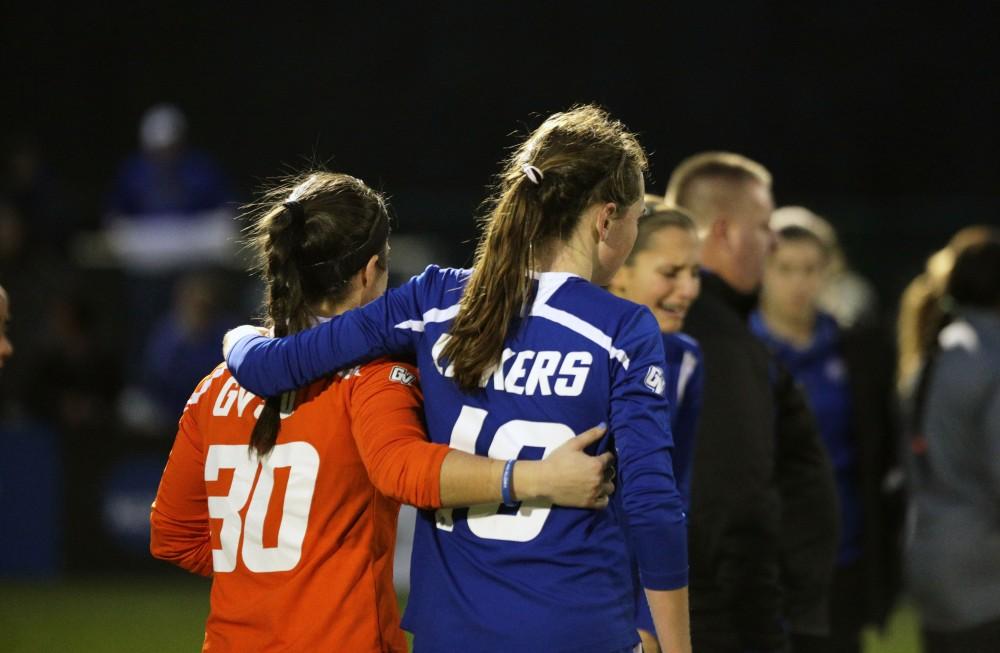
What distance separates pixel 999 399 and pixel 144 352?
7.54 metres

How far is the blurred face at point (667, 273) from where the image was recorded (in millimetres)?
3754

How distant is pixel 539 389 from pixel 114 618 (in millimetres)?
6776

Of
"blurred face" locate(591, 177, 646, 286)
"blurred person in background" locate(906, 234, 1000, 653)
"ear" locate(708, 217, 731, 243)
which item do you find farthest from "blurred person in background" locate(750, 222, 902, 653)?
"blurred face" locate(591, 177, 646, 286)

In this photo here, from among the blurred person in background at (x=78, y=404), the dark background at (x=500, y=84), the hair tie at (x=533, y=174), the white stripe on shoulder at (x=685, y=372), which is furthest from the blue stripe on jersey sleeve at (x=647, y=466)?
the dark background at (x=500, y=84)

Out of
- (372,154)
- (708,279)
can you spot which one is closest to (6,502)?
(372,154)

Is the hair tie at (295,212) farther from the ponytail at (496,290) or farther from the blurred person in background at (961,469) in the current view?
the blurred person in background at (961,469)

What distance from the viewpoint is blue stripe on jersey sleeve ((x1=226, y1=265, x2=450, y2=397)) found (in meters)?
2.91

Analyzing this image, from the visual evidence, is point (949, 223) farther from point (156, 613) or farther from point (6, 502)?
point (6, 502)

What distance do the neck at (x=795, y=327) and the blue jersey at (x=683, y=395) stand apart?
7.73 ft

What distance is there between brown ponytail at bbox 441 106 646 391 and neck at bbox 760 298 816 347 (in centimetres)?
317

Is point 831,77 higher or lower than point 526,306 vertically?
higher

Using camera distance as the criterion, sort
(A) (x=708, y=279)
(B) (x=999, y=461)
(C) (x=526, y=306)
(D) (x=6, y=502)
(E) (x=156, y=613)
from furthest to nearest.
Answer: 1. (D) (x=6, y=502)
2. (E) (x=156, y=613)
3. (B) (x=999, y=461)
4. (A) (x=708, y=279)
5. (C) (x=526, y=306)

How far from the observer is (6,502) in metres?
10.0

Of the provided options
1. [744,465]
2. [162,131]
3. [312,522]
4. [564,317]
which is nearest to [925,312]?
[744,465]
